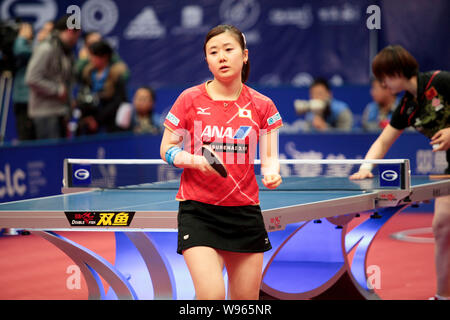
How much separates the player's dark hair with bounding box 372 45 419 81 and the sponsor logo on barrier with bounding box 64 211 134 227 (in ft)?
6.97

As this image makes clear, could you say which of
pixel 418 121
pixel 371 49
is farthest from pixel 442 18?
pixel 418 121

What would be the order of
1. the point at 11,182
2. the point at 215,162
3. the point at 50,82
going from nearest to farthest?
the point at 215,162 → the point at 11,182 → the point at 50,82

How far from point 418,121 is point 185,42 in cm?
1027

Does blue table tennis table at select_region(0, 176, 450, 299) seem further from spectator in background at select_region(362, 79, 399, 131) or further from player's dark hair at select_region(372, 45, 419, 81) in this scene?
spectator in background at select_region(362, 79, 399, 131)

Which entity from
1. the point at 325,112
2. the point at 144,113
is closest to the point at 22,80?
the point at 144,113

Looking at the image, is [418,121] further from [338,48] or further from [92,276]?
[338,48]

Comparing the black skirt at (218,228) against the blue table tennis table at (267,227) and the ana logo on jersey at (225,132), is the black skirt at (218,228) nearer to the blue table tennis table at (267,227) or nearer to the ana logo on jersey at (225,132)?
the ana logo on jersey at (225,132)

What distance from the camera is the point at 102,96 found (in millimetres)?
10883

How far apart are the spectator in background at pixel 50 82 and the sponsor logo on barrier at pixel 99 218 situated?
573 centimetres

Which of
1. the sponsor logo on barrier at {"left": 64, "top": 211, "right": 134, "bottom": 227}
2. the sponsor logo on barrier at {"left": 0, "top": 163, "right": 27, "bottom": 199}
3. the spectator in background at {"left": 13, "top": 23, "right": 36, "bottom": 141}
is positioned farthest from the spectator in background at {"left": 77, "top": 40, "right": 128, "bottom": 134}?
the sponsor logo on barrier at {"left": 64, "top": 211, "right": 134, "bottom": 227}

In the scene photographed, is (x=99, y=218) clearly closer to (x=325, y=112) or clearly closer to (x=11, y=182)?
(x=11, y=182)

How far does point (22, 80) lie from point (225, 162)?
735cm

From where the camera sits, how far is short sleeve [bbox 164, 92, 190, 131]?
3295 mm

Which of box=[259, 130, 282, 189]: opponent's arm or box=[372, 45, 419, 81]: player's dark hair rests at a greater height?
box=[372, 45, 419, 81]: player's dark hair
